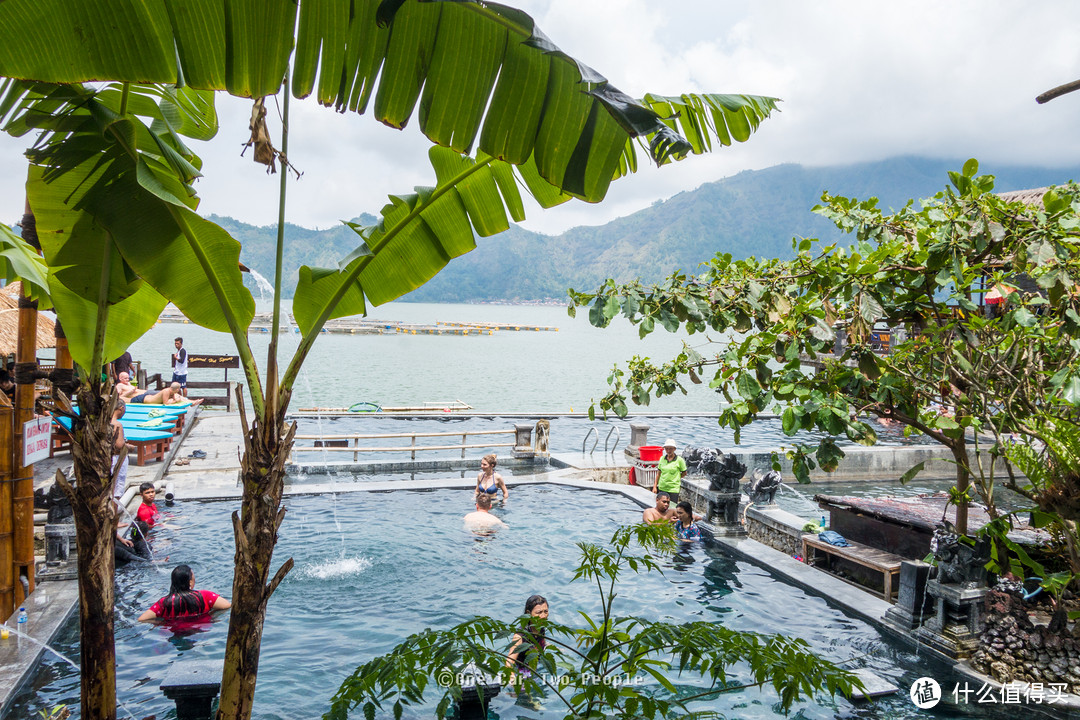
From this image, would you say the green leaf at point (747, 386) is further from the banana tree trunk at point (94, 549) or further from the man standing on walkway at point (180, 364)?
the man standing on walkway at point (180, 364)

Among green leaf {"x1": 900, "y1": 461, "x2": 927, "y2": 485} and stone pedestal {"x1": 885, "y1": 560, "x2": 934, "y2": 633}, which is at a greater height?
green leaf {"x1": 900, "y1": 461, "x2": 927, "y2": 485}

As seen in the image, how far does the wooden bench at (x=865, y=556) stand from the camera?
8641 millimetres

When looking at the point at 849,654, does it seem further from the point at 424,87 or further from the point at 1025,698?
the point at 424,87

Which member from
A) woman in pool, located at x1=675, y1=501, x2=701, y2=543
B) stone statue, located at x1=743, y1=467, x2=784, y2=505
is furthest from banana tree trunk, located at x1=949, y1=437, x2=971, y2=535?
stone statue, located at x1=743, y1=467, x2=784, y2=505

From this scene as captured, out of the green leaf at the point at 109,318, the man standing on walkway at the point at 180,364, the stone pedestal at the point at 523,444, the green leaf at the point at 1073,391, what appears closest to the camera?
the green leaf at the point at 1073,391

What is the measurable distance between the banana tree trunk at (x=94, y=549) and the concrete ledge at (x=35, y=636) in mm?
2235

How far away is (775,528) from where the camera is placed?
11711 millimetres

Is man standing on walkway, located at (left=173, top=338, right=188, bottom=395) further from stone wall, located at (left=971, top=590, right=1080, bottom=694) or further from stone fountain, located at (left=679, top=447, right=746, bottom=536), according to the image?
stone wall, located at (left=971, top=590, right=1080, bottom=694)

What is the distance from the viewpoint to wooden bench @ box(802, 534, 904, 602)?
864 cm

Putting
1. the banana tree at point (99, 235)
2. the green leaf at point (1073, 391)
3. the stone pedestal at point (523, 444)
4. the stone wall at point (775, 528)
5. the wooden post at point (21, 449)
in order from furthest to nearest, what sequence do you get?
the stone pedestal at point (523, 444) < the stone wall at point (775, 528) < the wooden post at point (21, 449) < the green leaf at point (1073, 391) < the banana tree at point (99, 235)

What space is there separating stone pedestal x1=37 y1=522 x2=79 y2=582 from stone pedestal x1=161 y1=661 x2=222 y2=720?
3871 millimetres

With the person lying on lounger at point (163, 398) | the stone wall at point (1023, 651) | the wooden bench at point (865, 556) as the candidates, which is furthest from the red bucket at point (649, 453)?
the person lying on lounger at point (163, 398)

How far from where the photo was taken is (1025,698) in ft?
19.9

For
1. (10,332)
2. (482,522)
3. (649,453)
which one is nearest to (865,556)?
(482,522)
